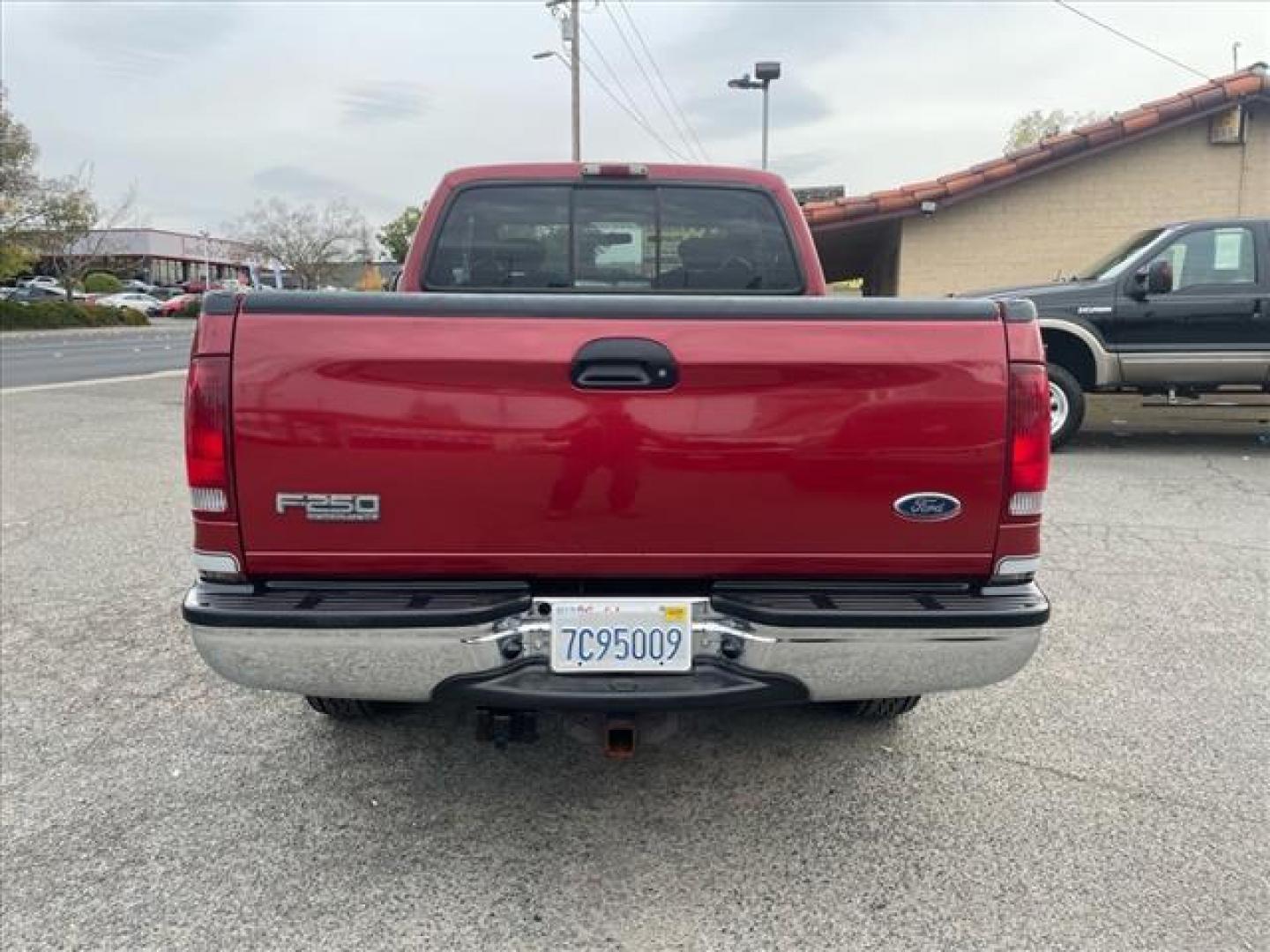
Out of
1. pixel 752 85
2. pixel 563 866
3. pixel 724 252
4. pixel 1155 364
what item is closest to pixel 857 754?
pixel 563 866

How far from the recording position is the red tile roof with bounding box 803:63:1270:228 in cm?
1196

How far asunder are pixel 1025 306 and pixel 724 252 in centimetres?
204

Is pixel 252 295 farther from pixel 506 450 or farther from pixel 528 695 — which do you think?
pixel 528 695

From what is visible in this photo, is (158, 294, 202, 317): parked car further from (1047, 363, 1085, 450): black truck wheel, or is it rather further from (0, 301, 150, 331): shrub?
(1047, 363, 1085, 450): black truck wheel

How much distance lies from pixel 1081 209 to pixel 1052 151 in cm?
95

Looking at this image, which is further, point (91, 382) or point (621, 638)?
point (91, 382)

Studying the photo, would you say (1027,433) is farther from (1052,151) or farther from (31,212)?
(31,212)

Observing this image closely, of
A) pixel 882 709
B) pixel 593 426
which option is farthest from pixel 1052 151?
pixel 593 426

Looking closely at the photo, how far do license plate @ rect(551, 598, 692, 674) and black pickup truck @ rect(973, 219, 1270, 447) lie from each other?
735cm

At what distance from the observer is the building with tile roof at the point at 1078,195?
12.3 meters

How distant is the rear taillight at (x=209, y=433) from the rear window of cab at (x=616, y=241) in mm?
2026

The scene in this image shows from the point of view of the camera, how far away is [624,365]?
7.73 feet

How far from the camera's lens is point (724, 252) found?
427 centimetres

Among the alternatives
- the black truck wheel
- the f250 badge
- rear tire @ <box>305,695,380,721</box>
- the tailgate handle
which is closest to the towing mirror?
the black truck wheel
